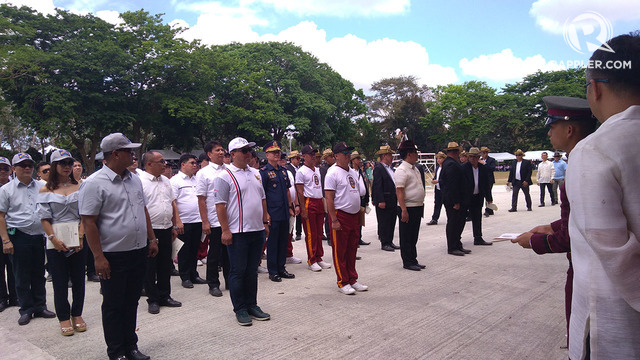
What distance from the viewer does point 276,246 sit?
6598 mm

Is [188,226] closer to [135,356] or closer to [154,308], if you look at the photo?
[154,308]

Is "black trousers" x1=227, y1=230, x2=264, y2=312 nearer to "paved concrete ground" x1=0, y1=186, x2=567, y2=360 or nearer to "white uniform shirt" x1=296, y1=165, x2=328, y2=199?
"paved concrete ground" x1=0, y1=186, x2=567, y2=360

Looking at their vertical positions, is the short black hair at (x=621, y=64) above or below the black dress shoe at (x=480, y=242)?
above

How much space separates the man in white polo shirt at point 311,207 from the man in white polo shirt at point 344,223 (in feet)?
4.70

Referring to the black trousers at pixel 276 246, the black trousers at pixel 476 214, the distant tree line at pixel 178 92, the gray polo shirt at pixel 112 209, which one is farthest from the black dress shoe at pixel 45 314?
the distant tree line at pixel 178 92

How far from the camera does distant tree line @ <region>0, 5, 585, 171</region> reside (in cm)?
2639

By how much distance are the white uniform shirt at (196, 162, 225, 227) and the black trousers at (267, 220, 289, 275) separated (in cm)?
89

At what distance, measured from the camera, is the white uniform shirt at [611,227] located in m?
1.42

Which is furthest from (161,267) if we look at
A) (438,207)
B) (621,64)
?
(438,207)

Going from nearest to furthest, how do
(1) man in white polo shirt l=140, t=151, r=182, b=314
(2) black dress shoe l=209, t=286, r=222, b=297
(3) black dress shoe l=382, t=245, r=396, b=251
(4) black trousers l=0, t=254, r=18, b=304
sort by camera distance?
(1) man in white polo shirt l=140, t=151, r=182, b=314 < (4) black trousers l=0, t=254, r=18, b=304 < (2) black dress shoe l=209, t=286, r=222, b=297 < (3) black dress shoe l=382, t=245, r=396, b=251

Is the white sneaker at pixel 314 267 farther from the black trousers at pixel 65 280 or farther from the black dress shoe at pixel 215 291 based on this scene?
the black trousers at pixel 65 280

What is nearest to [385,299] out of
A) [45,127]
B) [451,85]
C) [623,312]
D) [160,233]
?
[160,233]

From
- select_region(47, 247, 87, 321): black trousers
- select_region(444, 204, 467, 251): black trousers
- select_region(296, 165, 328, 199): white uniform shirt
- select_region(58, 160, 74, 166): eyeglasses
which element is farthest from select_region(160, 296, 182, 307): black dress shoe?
select_region(444, 204, 467, 251): black trousers

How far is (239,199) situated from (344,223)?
5.50ft
